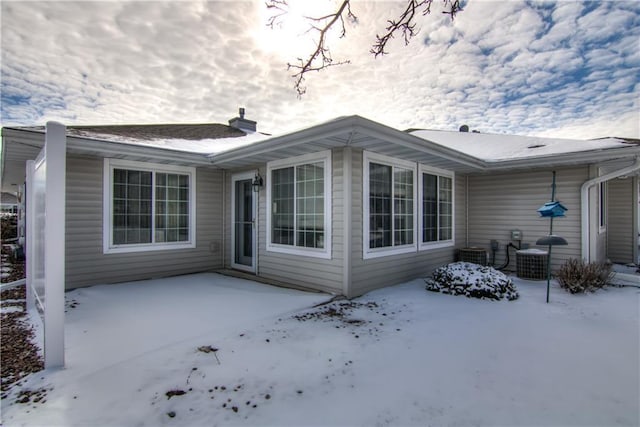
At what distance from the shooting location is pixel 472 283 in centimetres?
489

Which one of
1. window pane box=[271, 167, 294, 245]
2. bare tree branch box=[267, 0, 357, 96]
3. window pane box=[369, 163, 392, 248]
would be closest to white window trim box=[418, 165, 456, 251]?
window pane box=[369, 163, 392, 248]

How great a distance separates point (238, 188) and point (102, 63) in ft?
11.2

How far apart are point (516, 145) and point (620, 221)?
3.70 meters

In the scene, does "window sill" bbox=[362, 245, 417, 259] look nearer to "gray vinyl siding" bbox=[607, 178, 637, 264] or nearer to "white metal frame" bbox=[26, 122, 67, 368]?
"white metal frame" bbox=[26, 122, 67, 368]

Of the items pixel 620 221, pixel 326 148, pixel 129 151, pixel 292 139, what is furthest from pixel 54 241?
pixel 620 221

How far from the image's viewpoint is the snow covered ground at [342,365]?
205cm

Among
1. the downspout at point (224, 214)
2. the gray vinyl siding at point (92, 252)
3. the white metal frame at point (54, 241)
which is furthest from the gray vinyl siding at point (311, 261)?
the white metal frame at point (54, 241)

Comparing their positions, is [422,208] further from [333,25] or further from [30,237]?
[30,237]

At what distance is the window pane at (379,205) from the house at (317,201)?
29 mm

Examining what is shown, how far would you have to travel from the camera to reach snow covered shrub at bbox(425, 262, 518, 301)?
4762 millimetres

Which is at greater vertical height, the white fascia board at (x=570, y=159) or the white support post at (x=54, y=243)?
the white fascia board at (x=570, y=159)

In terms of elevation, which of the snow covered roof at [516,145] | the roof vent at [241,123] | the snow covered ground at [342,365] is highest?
the roof vent at [241,123]

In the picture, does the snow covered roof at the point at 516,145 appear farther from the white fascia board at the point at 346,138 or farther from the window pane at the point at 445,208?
the white fascia board at the point at 346,138

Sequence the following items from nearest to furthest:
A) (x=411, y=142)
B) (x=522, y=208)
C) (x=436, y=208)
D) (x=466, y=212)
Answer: (x=411, y=142)
(x=436, y=208)
(x=522, y=208)
(x=466, y=212)
